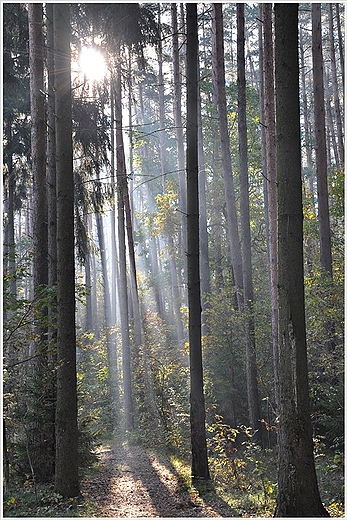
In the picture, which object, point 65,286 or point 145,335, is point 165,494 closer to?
point 65,286

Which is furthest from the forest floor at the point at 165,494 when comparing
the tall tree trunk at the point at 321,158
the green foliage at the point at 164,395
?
the tall tree trunk at the point at 321,158

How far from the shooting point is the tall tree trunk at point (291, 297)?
5867 millimetres

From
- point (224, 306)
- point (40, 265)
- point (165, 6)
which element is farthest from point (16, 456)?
point (165, 6)

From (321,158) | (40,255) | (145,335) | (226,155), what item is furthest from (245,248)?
(145,335)

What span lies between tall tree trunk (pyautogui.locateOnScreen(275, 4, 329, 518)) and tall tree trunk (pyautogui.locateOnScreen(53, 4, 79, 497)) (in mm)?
2919

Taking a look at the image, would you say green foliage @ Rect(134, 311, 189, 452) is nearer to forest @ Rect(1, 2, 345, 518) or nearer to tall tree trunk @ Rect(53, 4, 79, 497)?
forest @ Rect(1, 2, 345, 518)

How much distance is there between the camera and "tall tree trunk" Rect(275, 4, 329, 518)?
5.87 meters

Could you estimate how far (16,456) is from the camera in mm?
8391

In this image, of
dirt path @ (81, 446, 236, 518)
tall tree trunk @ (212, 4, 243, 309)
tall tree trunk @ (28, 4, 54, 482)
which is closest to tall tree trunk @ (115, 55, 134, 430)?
tall tree trunk @ (212, 4, 243, 309)

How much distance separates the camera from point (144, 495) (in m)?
8.57

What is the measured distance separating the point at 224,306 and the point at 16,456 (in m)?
7.33

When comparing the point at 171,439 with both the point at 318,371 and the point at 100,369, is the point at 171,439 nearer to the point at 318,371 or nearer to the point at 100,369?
the point at 318,371

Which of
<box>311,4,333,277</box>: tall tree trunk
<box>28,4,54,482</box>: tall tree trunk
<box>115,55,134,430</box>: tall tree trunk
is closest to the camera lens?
<box>28,4,54,482</box>: tall tree trunk

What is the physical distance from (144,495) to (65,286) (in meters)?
3.65
